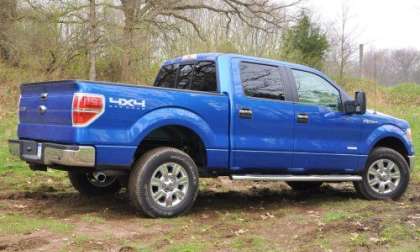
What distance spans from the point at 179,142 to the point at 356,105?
2558 mm

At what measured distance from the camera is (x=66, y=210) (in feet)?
22.3

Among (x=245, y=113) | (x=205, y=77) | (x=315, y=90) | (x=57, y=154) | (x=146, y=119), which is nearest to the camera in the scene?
(x=57, y=154)

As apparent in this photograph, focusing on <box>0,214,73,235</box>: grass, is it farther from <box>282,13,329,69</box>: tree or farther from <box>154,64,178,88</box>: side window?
<box>282,13,329,69</box>: tree

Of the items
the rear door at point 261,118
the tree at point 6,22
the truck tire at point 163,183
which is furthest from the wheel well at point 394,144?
the tree at point 6,22

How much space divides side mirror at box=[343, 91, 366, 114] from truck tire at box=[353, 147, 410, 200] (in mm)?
730

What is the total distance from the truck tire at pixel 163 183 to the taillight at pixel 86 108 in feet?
2.53

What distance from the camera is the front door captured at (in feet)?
25.1

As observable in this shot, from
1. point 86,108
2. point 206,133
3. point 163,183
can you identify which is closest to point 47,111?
point 86,108

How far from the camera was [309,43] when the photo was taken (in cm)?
3288

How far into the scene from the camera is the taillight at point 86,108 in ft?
19.5

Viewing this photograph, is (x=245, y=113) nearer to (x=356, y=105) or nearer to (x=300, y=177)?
(x=300, y=177)

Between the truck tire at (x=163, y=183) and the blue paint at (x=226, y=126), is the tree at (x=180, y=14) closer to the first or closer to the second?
the blue paint at (x=226, y=126)

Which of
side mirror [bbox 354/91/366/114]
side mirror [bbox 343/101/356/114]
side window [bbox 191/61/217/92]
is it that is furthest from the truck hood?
side window [bbox 191/61/217/92]

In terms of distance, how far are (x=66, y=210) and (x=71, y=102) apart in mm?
1428
